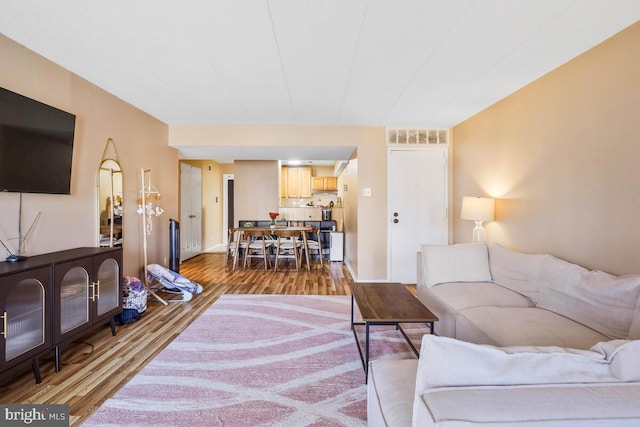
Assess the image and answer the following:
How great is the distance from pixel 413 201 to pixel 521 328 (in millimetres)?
2803

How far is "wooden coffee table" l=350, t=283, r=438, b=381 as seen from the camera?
6.09 feet

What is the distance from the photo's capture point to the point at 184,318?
2986mm

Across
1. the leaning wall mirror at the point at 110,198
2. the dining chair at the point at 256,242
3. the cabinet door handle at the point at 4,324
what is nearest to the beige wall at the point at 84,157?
the leaning wall mirror at the point at 110,198

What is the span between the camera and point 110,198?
3045 millimetres

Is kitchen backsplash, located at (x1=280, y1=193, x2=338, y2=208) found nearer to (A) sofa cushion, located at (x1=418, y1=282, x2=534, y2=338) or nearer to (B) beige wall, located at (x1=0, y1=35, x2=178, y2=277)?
(B) beige wall, located at (x1=0, y1=35, x2=178, y2=277)

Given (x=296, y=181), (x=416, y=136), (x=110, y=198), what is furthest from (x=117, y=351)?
(x=296, y=181)

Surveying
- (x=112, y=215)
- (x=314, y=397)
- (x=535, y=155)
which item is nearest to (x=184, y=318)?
(x=112, y=215)

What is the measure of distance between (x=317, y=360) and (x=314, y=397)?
42 cm

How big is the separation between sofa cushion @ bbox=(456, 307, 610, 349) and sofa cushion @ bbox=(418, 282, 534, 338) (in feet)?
0.34

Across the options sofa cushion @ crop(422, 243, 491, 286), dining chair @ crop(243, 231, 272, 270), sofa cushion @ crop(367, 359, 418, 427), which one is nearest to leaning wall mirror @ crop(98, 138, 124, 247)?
dining chair @ crop(243, 231, 272, 270)

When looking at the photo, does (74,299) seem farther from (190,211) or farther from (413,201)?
(190,211)

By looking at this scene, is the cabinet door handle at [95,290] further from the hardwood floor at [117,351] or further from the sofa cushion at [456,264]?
the sofa cushion at [456,264]

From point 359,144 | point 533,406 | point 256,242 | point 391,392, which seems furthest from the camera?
point 256,242

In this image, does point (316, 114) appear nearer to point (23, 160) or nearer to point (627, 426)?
point (23, 160)
